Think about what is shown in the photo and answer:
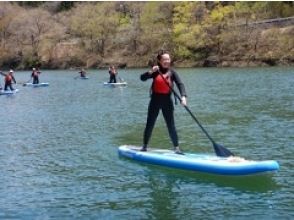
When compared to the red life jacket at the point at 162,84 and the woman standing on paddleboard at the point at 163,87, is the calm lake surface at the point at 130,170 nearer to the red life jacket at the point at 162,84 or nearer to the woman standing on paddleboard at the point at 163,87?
the woman standing on paddleboard at the point at 163,87

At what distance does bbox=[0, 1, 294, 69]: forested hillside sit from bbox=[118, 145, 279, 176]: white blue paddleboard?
6793 cm

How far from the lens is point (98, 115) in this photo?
25.7 m

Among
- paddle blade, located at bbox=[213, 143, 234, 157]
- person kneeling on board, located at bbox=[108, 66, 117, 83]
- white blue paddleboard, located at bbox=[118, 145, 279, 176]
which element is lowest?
person kneeling on board, located at bbox=[108, 66, 117, 83]

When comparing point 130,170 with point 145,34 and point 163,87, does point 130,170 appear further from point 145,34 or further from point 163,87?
point 145,34

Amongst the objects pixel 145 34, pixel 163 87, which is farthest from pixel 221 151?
pixel 145 34

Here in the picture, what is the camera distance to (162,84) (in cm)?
1328

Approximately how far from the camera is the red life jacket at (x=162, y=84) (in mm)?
13148

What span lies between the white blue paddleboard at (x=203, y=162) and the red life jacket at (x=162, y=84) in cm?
160

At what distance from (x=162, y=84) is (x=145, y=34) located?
89753 mm

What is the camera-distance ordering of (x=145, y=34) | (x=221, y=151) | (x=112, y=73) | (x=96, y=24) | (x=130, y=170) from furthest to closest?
(x=96, y=24) < (x=145, y=34) < (x=112, y=73) < (x=130, y=170) < (x=221, y=151)

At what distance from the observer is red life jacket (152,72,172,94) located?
43.1 ft

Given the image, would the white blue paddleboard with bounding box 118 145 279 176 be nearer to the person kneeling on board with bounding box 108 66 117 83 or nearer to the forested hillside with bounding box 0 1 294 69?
the person kneeling on board with bounding box 108 66 117 83

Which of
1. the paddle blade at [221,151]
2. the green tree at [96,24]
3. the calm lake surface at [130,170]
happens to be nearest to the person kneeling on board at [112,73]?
the calm lake surface at [130,170]

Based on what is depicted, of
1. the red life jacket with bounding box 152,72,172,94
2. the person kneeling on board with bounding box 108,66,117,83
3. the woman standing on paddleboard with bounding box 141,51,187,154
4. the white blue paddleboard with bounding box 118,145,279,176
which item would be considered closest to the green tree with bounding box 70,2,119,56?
the person kneeling on board with bounding box 108,66,117,83
